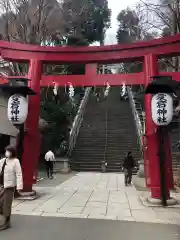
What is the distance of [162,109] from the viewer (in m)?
9.34

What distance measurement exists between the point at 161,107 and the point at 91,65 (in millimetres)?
3789

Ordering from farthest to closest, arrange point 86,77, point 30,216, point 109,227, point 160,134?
point 86,77 → point 160,134 → point 30,216 → point 109,227

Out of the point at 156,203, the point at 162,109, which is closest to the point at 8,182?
the point at 156,203

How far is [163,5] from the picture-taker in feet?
55.1

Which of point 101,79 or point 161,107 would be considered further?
point 101,79

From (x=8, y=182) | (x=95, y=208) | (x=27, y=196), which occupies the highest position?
(x=8, y=182)

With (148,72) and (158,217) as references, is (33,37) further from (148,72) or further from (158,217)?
(158,217)

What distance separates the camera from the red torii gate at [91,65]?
10.7 m

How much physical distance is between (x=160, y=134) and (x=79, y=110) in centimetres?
2044

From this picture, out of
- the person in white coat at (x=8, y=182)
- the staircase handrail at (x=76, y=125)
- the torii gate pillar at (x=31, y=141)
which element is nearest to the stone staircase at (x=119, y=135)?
the staircase handrail at (x=76, y=125)

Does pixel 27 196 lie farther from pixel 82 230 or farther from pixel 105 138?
pixel 105 138

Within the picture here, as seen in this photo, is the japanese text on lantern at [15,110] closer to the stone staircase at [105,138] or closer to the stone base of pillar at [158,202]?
the stone base of pillar at [158,202]

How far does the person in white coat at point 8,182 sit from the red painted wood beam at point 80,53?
213 inches

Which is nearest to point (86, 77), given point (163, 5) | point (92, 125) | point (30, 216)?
point (30, 216)
